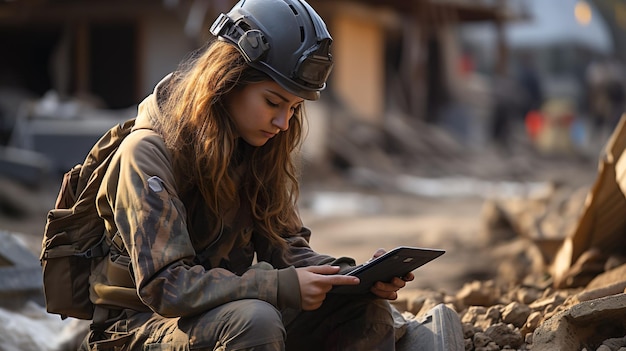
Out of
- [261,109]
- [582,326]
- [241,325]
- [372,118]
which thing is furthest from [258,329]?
[372,118]

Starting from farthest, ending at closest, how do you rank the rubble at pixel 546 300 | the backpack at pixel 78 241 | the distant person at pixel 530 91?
1. the distant person at pixel 530 91
2. the rubble at pixel 546 300
3. the backpack at pixel 78 241

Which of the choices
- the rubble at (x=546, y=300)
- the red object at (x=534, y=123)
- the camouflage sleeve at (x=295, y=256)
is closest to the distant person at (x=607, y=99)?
the red object at (x=534, y=123)

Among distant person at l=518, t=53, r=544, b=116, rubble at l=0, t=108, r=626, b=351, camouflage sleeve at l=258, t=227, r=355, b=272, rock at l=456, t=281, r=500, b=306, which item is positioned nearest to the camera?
rubble at l=0, t=108, r=626, b=351

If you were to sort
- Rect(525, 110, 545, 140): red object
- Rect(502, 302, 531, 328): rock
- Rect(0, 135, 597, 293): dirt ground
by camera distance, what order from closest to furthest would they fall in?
1. Rect(502, 302, 531, 328): rock
2. Rect(0, 135, 597, 293): dirt ground
3. Rect(525, 110, 545, 140): red object

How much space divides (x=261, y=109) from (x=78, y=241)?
70 cm

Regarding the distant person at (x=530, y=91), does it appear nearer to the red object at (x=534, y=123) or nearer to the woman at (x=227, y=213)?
the red object at (x=534, y=123)

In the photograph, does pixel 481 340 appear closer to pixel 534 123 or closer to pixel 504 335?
pixel 504 335

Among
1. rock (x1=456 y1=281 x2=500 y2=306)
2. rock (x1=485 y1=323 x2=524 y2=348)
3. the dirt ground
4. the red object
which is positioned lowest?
the red object

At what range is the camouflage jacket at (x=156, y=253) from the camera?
106 inches

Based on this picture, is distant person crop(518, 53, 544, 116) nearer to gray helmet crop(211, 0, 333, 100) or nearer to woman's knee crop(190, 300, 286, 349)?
gray helmet crop(211, 0, 333, 100)

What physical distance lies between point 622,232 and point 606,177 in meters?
0.33

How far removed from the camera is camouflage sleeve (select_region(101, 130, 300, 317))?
2.69 metres

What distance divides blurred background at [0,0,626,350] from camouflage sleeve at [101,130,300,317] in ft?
12.9

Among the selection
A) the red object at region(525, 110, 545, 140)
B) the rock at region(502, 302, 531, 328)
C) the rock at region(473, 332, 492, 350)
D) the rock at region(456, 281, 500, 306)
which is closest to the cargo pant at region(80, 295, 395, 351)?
the rock at region(473, 332, 492, 350)
